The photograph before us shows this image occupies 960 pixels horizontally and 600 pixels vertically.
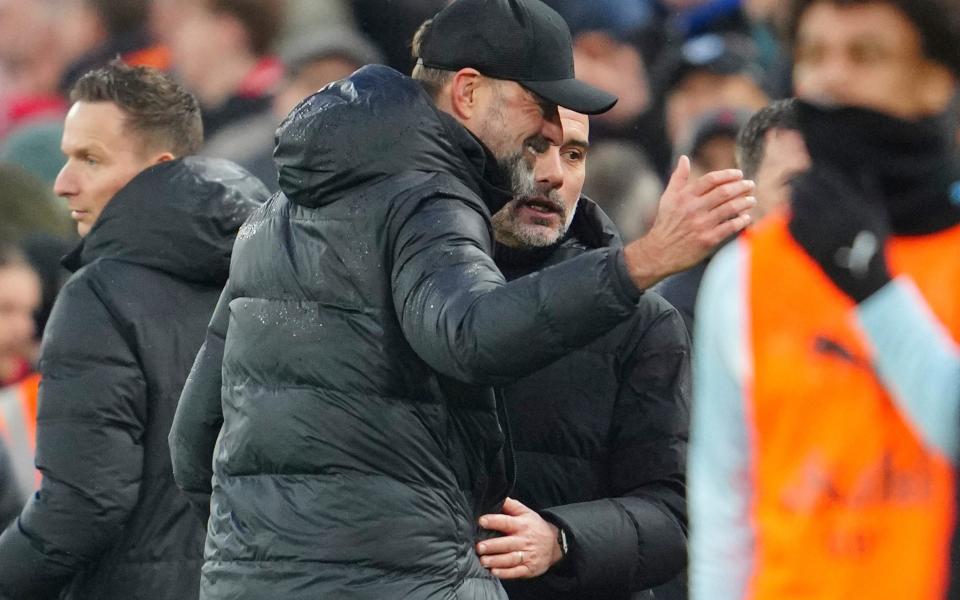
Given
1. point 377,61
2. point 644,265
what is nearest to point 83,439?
point 644,265

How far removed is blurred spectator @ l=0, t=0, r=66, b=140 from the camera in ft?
37.4

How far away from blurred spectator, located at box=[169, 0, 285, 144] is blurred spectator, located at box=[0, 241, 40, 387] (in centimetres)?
177

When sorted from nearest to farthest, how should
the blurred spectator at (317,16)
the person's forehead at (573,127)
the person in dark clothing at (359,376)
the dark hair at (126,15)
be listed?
the person in dark clothing at (359,376)
the person's forehead at (573,127)
the blurred spectator at (317,16)
the dark hair at (126,15)

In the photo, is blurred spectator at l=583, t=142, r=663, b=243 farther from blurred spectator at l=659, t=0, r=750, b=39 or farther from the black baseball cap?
the black baseball cap

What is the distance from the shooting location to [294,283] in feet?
11.9

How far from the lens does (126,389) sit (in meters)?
4.64

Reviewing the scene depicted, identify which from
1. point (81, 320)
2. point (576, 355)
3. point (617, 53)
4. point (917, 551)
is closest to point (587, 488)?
point (576, 355)

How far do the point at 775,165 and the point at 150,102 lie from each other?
1.86 metres

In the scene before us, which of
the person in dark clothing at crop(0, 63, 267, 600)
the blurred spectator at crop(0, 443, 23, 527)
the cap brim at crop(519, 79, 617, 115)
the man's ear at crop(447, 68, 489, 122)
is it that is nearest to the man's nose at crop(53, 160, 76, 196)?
the person in dark clothing at crop(0, 63, 267, 600)

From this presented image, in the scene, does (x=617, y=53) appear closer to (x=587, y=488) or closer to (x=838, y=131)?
(x=587, y=488)

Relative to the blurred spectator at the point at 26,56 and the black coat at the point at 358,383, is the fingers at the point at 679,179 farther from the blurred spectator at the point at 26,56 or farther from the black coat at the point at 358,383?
the blurred spectator at the point at 26,56

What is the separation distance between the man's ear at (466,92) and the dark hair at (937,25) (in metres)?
1.57

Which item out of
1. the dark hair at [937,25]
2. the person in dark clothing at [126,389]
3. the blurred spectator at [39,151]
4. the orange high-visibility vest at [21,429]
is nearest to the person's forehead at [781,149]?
the person in dark clothing at [126,389]

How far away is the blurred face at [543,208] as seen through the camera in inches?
159
